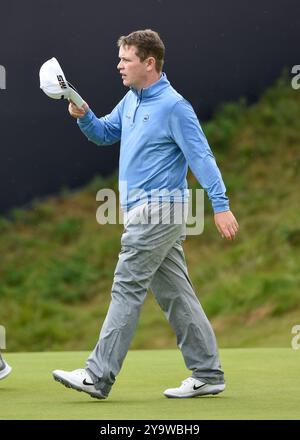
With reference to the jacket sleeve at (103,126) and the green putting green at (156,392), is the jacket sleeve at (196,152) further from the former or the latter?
the green putting green at (156,392)

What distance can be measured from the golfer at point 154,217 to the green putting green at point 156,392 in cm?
14

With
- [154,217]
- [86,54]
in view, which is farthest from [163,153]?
[86,54]

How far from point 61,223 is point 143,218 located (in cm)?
824

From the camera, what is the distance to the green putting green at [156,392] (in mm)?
5305

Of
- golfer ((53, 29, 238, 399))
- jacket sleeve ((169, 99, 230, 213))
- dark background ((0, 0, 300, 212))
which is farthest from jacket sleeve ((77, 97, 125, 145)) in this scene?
dark background ((0, 0, 300, 212))

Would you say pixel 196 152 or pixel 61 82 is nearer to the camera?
pixel 196 152

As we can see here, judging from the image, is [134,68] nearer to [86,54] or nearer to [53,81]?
[53,81]

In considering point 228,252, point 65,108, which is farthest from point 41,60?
point 228,252

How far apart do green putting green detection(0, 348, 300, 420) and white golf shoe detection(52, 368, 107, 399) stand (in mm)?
56

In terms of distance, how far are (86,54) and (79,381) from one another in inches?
294

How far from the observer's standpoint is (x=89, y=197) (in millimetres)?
13805

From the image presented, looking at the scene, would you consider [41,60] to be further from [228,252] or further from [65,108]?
[228,252]

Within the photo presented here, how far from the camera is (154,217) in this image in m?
5.85
